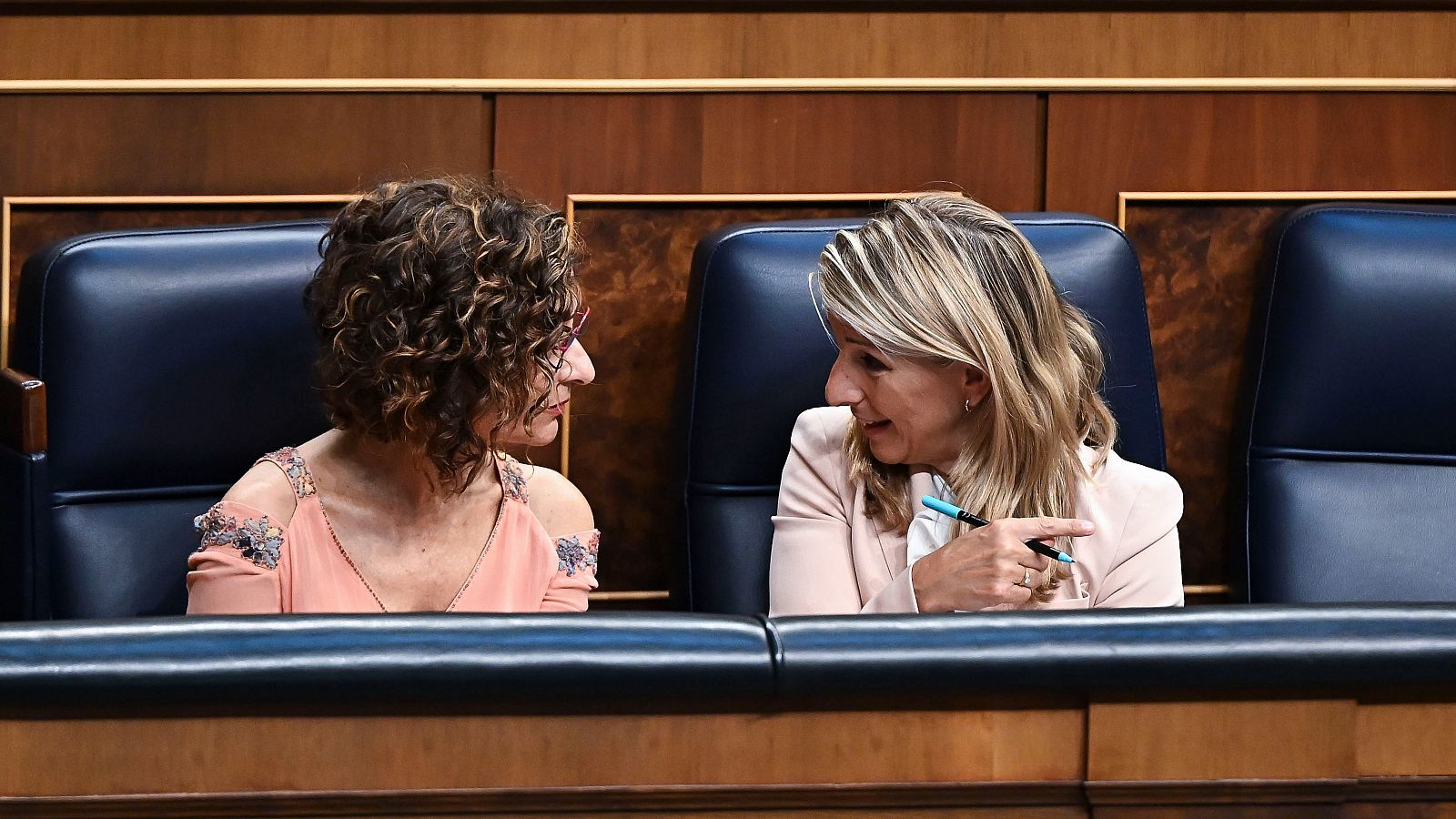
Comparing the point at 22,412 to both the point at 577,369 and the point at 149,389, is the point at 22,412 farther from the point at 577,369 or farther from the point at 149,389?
the point at 577,369

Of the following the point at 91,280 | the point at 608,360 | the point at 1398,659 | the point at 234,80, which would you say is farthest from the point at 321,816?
the point at 234,80

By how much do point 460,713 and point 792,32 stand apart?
143cm

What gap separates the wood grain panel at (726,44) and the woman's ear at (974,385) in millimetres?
632

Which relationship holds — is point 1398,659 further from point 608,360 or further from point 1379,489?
point 608,360

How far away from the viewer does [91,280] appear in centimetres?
160

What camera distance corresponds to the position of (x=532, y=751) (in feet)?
2.52

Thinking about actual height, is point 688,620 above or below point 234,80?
below

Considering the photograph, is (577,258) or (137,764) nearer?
(137,764)

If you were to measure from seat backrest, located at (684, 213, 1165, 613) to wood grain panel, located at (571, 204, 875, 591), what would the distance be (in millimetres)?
252

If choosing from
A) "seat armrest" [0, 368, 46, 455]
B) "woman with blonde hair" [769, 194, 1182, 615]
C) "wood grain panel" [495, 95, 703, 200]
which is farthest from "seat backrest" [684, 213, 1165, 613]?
"seat armrest" [0, 368, 46, 455]

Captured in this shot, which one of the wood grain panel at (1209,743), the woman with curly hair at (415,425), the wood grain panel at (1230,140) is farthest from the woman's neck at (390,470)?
the wood grain panel at (1230,140)

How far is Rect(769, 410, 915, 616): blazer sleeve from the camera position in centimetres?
158

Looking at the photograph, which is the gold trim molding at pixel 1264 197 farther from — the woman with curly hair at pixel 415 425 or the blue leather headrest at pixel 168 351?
the blue leather headrest at pixel 168 351

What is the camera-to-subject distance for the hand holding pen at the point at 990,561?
140 cm
